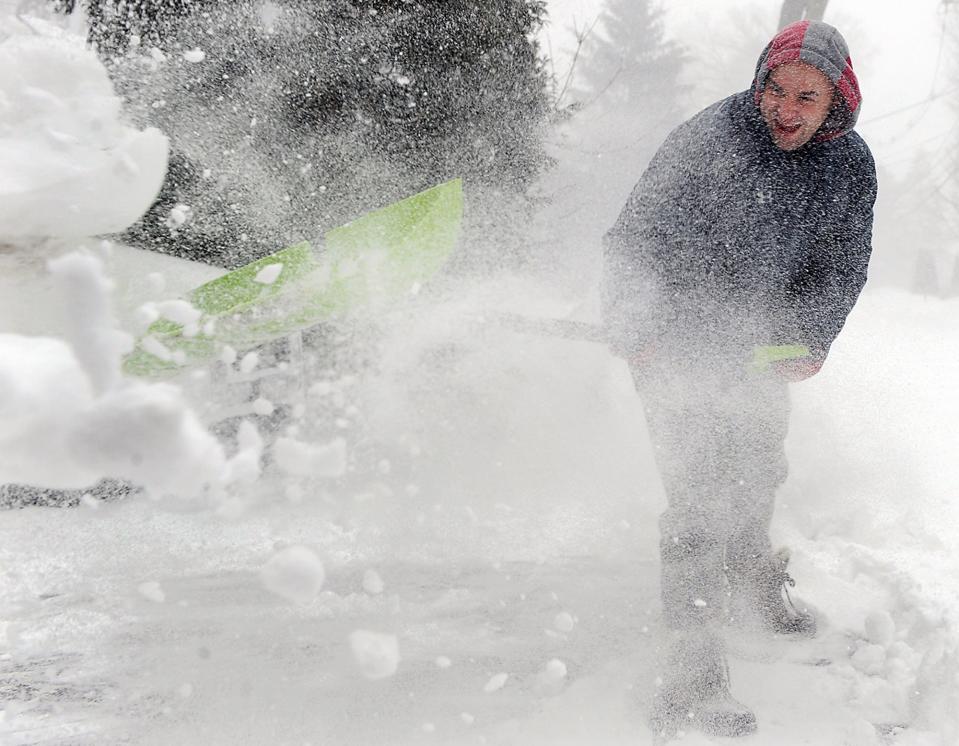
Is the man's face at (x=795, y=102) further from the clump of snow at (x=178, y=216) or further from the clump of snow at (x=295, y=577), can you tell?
the clump of snow at (x=178, y=216)

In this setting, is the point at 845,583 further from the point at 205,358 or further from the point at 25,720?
the point at 25,720

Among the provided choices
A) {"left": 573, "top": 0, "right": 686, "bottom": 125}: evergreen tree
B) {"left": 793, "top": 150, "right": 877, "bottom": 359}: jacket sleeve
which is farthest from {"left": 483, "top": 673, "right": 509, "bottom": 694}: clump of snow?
{"left": 573, "top": 0, "right": 686, "bottom": 125}: evergreen tree

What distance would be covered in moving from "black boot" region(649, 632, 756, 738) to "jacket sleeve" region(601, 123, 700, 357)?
0.76 m

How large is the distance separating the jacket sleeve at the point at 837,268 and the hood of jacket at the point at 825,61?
14 centimetres

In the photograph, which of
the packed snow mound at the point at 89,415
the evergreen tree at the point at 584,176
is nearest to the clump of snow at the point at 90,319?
the packed snow mound at the point at 89,415

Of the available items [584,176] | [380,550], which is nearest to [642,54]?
[584,176]

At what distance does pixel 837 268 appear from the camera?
73.0 inches

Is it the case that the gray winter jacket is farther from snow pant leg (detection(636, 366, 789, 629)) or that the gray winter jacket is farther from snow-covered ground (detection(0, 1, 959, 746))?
snow-covered ground (detection(0, 1, 959, 746))

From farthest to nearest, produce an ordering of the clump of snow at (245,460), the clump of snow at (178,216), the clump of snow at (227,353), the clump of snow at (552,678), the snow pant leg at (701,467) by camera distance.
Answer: the clump of snow at (178,216) < the clump of snow at (227,353) < the snow pant leg at (701,467) < the clump of snow at (552,678) < the clump of snow at (245,460)

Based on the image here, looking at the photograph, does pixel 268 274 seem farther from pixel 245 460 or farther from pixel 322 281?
pixel 245 460

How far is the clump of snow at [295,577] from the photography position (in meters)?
1.73

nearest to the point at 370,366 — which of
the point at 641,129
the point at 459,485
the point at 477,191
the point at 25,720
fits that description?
the point at 459,485

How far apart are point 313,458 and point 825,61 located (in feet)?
5.14

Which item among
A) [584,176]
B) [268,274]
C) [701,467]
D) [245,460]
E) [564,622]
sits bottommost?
[564,622]
